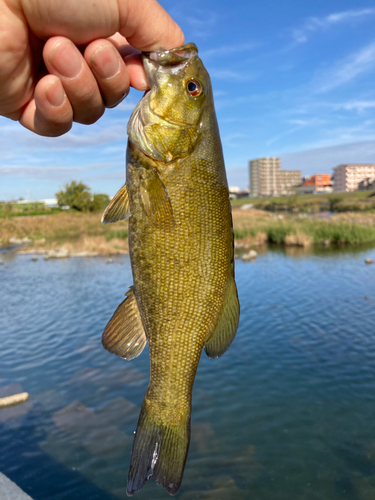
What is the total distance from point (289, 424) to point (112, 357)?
7.31 metres

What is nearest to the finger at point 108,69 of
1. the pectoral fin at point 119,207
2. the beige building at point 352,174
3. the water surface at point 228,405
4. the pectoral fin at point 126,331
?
the pectoral fin at point 119,207

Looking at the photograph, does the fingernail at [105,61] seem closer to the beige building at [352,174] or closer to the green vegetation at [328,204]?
the green vegetation at [328,204]

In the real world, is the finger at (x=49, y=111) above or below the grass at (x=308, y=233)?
above

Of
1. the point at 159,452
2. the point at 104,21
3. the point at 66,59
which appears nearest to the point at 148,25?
the point at 104,21

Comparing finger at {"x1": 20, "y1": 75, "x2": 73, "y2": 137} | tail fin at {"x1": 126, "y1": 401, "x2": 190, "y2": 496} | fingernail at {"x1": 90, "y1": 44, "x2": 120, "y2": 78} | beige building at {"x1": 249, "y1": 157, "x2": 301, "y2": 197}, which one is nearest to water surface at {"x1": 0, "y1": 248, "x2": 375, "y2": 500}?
tail fin at {"x1": 126, "y1": 401, "x2": 190, "y2": 496}

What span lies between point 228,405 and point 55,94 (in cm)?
1109

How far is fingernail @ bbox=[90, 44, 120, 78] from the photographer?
2299mm

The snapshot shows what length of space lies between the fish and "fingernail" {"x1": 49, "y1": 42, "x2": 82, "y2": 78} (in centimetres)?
41

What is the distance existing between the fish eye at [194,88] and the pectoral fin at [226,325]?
1.07m

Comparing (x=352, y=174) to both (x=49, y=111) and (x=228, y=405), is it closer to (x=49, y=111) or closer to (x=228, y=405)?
(x=228, y=405)

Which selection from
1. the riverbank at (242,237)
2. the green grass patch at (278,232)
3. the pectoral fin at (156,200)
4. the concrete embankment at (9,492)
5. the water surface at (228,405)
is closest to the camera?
the pectoral fin at (156,200)

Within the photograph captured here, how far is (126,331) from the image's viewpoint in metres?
2.28

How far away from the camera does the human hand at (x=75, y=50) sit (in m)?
2.17

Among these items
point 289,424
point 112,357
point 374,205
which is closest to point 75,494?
point 289,424
